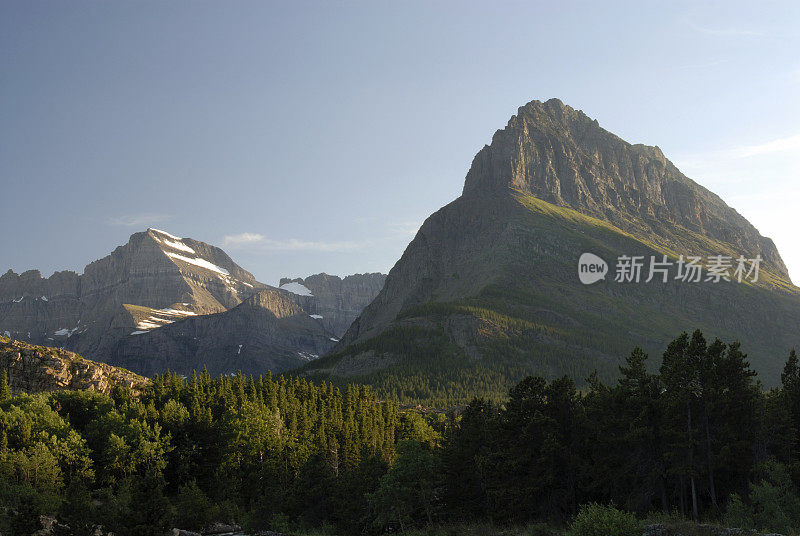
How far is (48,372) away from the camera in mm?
132375

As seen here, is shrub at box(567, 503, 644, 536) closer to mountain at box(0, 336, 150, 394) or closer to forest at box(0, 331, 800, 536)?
forest at box(0, 331, 800, 536)

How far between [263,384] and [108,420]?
41251mm

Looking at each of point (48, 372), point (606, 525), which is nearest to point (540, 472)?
point (606, 525)

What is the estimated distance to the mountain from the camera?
131 m

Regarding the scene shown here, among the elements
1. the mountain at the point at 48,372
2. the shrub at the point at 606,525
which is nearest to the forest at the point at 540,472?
the shrub at the point at 606,525

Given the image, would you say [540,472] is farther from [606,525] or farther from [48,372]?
[48,372]

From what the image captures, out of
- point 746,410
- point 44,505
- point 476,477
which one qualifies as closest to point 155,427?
point 44,505

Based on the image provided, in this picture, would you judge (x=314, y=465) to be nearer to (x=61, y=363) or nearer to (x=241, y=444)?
(x=241, y=444)

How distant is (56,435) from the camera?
99250mm

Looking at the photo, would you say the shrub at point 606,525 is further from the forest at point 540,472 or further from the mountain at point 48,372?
the mountain at point 48,372

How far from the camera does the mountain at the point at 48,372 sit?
131250 millimetres

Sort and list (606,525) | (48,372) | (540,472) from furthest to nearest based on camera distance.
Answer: (48,372), (540,472), (606,525)

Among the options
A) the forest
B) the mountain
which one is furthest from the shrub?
the mountain

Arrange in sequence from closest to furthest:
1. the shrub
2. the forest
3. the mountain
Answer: the shrub
the forest
the mountain
